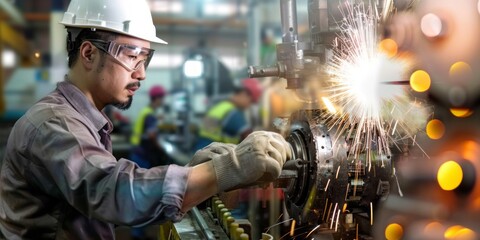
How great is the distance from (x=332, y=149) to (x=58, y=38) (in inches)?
311

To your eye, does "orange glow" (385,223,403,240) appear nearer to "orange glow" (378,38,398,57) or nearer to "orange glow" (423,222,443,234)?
"orange glow" (423,222,443,234)

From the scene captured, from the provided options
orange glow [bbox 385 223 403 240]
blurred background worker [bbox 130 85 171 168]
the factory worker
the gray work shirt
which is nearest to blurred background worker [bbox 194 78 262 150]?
blurred background worker [bbox 130 85 171 168]

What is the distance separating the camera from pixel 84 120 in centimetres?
188

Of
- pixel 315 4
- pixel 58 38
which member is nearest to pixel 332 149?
pixel 315 4

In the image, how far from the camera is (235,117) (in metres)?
5.98

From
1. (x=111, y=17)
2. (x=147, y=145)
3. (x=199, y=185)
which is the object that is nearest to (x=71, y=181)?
(x=199, y=185)

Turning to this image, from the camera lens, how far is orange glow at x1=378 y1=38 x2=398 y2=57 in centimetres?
157

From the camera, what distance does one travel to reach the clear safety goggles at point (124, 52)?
203 cm

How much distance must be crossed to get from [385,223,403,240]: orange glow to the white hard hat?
128cm

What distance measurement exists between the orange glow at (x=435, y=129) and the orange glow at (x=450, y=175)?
0.11 m

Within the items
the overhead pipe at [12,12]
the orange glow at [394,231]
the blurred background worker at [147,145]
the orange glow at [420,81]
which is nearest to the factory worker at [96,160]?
the orange glow at [394,231]

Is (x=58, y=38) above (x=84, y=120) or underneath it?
Result: above

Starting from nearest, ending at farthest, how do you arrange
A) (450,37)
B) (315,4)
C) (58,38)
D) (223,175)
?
(450,37)
(223,175)
(315,4)
(58,38)

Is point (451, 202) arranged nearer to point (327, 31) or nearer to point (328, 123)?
point (328, 123)
